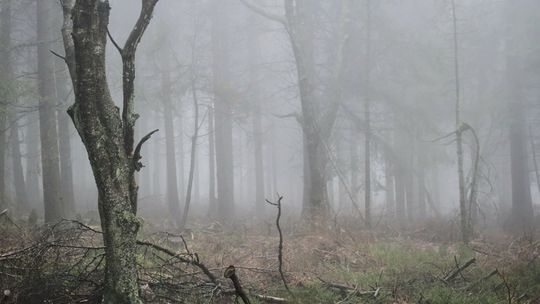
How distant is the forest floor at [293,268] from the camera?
18.1 feet

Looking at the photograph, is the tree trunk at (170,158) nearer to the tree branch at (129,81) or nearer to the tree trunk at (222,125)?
the tree trunk at (222,125)

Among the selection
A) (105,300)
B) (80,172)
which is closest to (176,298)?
(105,300)

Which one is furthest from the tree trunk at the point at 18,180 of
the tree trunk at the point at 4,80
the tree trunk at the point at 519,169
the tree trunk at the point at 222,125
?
the tree trunk at the point at 519,169

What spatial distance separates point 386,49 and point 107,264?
14.8m

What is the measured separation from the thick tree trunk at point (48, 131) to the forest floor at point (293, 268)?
227 centimetres

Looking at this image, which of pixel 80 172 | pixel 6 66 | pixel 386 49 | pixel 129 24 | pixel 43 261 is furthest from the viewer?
pixel 80 172

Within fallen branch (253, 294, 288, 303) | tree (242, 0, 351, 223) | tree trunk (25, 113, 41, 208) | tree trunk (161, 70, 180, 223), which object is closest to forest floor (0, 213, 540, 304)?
fallen branch (253, 294, 288, 303)

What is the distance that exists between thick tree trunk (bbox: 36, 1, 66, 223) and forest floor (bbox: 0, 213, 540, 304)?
227 cm

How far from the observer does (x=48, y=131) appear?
40.0 ft

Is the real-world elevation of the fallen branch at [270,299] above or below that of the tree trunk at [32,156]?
below

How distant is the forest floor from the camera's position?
551 cm

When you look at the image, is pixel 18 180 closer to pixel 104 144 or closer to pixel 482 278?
pixel 104 144

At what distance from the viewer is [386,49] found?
16.9 m

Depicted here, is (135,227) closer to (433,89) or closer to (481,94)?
(433,89)
